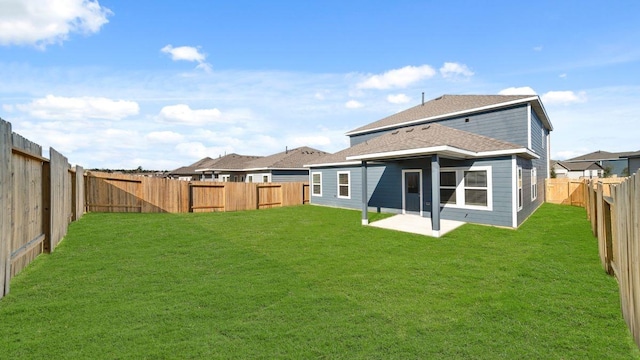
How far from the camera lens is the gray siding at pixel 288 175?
25.3 metres

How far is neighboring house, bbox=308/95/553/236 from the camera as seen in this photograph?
1066cm

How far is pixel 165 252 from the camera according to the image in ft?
24.8

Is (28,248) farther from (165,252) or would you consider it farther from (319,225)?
(319,225)

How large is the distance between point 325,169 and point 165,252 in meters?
12.7

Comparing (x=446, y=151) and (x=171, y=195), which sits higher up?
(x=446, y=151)

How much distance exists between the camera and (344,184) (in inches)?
699

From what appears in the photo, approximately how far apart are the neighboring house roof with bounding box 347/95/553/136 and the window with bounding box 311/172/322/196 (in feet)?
15.7

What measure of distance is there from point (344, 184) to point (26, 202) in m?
14.2

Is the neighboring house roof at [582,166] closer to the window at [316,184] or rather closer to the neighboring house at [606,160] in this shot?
the neighboring house at [606,160]

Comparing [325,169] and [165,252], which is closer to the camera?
[165,252]

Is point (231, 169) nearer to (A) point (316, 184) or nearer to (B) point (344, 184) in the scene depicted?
(A) point (316, 184)

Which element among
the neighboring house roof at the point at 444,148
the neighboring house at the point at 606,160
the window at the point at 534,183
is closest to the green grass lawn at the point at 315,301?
the neighboring house roof at the point at 444,148

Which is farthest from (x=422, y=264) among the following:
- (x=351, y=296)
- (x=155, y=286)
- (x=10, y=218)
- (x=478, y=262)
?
(x=10, y=218)

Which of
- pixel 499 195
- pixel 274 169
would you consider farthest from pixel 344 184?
pixel 274 169
